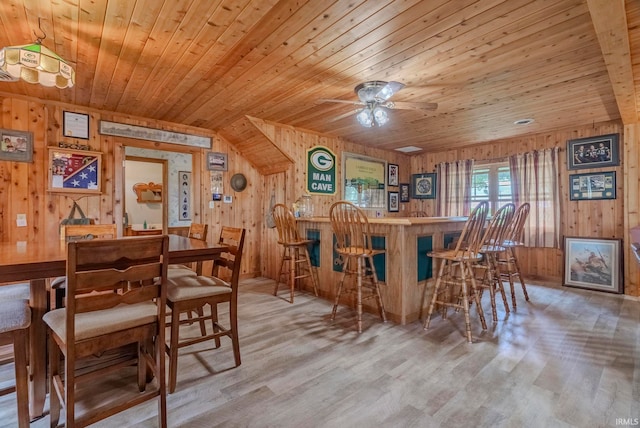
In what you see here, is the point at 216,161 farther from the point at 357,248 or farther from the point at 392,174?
the point at 392,174

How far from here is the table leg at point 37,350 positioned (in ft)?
5.14

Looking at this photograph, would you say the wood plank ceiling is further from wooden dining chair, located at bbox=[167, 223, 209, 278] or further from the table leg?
the table leg

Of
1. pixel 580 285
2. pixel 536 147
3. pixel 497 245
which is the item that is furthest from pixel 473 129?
pixel 580 285

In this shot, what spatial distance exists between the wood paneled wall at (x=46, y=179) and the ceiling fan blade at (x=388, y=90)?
2.60m

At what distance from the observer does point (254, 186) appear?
4.86 meters

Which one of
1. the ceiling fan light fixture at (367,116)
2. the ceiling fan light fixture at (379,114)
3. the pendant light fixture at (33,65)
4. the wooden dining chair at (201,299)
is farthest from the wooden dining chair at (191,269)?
the ceiling fan light fixture at (379,114)

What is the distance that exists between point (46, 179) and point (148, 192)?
3.50m

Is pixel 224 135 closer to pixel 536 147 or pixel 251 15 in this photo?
Answer: pixel 251 15

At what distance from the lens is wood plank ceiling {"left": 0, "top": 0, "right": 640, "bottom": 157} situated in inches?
72.1

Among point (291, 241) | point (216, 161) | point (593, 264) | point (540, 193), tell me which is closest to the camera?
point (291, 241)

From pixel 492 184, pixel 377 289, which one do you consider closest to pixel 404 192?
pixel 492 184

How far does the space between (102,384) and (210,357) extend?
0.64 metres

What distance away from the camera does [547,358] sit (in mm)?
2156

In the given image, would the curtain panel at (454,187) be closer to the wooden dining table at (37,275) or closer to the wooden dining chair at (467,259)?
the wooden dining chair at (467,259)
